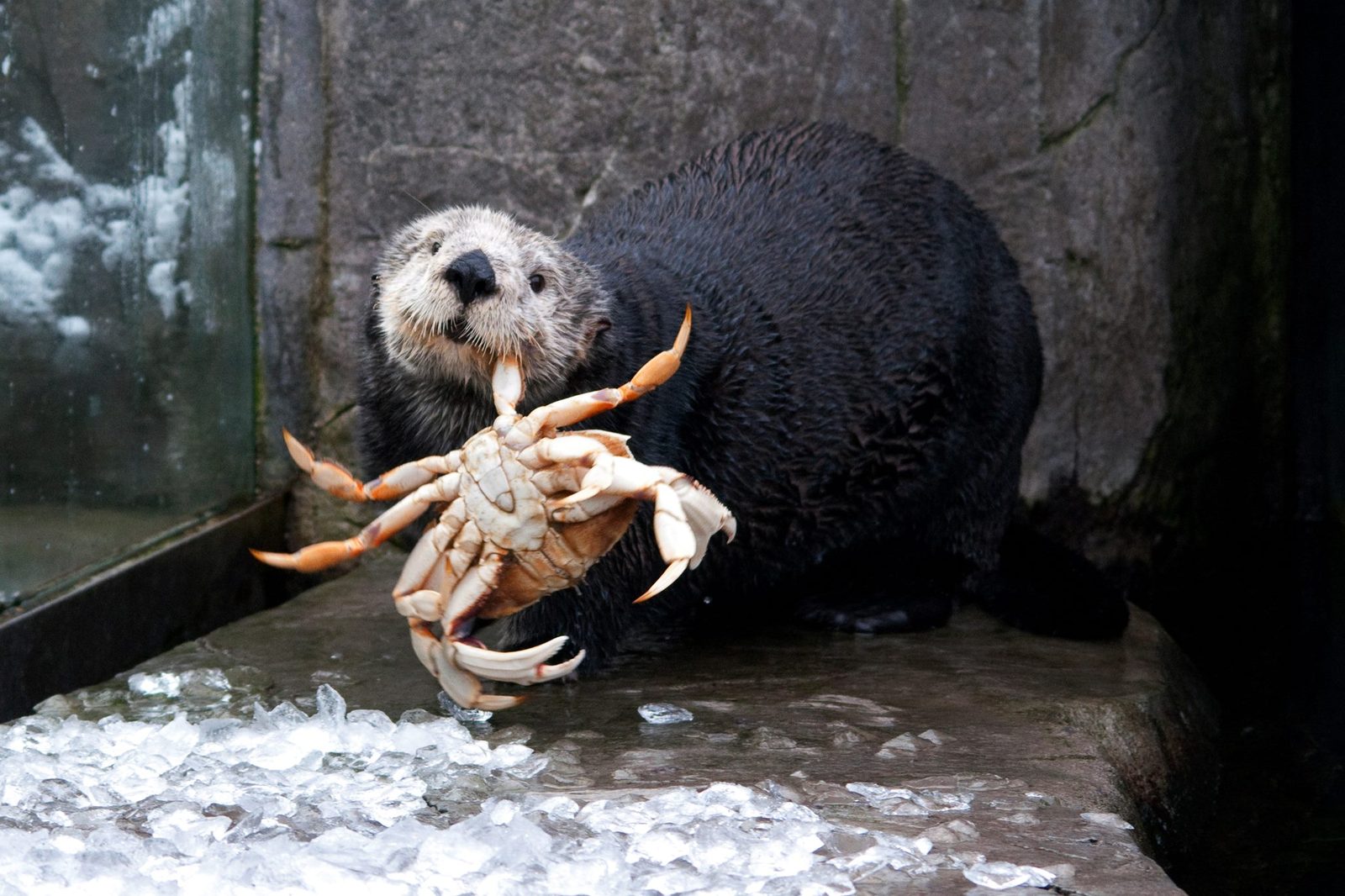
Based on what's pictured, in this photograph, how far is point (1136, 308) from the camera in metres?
3.99

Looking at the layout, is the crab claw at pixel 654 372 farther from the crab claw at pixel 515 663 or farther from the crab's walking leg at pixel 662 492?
the crab claw at pixel 515 663

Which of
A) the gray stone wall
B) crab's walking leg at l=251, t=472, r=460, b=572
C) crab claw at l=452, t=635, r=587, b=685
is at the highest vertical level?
the gray stone wall

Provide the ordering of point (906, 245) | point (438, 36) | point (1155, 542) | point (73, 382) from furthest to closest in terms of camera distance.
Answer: point (1155, 542) → point (438, 36) → point (906, 245) → point (73, 382)

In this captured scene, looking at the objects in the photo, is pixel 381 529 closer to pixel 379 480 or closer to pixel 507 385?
pixel 379 480

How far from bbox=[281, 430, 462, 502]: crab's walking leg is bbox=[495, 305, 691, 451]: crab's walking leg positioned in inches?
5.3

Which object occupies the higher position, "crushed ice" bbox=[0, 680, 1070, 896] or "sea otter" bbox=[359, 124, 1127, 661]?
"sea otter" bbox=[359, 124, 1127, 661]

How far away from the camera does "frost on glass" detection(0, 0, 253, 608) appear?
115 inches

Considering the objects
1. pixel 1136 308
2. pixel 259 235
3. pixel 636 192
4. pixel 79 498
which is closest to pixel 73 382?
pixel 79 498

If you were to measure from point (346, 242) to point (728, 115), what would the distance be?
105 cm

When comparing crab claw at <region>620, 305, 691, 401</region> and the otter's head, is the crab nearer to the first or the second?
crab claw at <region>620, 305, 691, 401</region>

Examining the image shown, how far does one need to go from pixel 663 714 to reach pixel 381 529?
1.96 ft

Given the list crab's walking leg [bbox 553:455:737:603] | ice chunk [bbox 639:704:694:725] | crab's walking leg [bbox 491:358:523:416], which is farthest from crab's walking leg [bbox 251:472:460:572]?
→ ice chunk [bbox 639:704:694:725]

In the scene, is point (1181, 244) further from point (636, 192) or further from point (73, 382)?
point (73, 382)

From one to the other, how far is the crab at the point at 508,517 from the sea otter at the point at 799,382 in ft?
1.09
